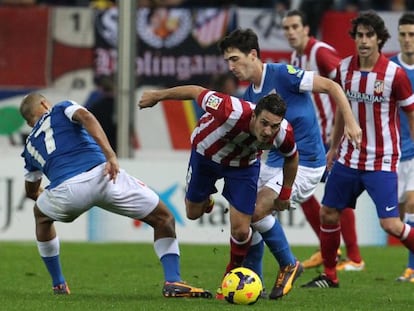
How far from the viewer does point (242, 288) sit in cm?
894

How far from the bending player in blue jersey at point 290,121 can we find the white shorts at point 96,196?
2.92ft

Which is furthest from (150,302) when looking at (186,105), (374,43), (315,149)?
(186,105)

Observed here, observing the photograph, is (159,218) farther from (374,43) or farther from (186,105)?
(186,105)

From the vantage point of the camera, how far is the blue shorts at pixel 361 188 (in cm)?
1006

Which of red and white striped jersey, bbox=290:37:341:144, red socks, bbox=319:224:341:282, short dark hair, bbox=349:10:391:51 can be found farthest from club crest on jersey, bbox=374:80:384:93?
red and white striped jersey, bbox=290:37:341:144

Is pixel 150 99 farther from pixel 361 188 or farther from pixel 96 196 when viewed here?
pixel 361 188

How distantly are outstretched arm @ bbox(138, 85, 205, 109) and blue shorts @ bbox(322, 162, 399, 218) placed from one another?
1.82m

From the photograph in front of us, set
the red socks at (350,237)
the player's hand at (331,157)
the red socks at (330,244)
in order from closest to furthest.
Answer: the red socks at (330,244), the player's hand at (331,157), the red socks at (350,237)

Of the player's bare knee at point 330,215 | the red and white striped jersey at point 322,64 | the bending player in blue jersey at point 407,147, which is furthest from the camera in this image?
the red and white striped jersey at point 322,64

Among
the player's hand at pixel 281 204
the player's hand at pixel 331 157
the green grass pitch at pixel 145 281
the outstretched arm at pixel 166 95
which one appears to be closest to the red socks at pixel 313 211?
the green grass pitch at pixel 145 281

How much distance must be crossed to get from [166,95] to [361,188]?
7.18 feet

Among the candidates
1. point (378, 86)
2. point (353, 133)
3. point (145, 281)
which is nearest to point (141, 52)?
point (145, 281)

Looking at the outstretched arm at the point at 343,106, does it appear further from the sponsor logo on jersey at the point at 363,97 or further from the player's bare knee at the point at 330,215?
the player's bare knee at the point at 330,215

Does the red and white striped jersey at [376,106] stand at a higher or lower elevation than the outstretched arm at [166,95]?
lower
